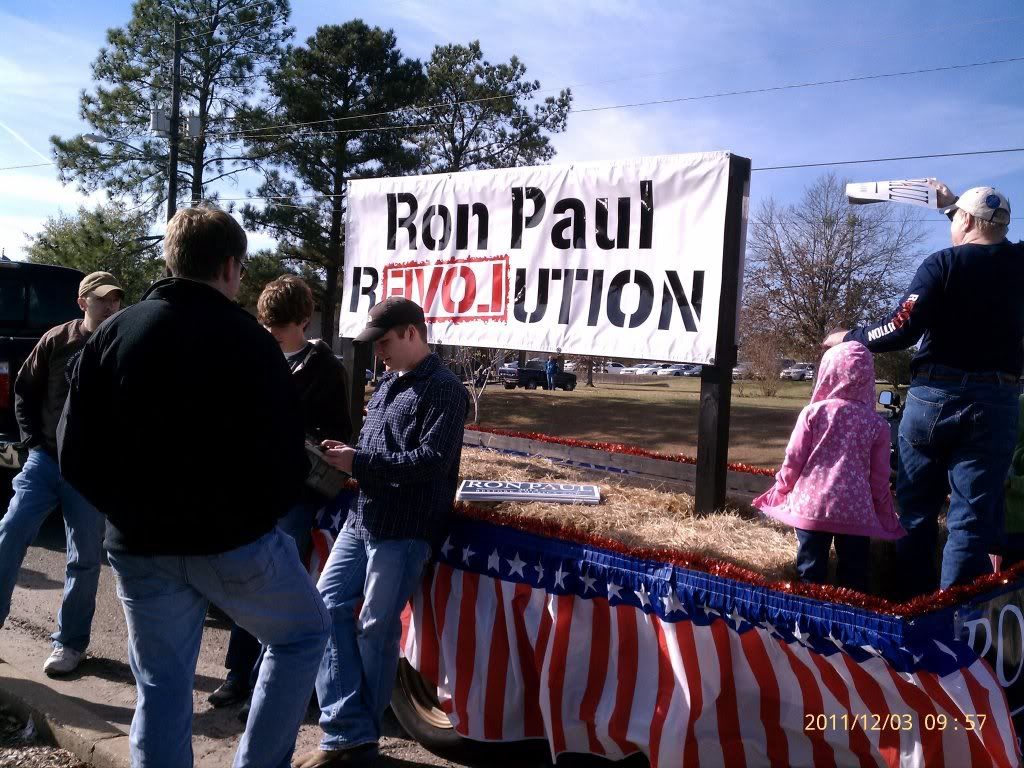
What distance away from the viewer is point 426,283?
505cm

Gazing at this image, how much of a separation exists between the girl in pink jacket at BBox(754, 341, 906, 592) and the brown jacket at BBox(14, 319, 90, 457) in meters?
3.43

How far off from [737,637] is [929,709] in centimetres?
55

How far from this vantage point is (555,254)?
438cm

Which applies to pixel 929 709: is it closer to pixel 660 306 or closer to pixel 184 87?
pixel 660 306

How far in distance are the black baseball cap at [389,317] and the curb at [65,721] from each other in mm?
1851

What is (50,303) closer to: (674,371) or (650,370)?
(650,370)

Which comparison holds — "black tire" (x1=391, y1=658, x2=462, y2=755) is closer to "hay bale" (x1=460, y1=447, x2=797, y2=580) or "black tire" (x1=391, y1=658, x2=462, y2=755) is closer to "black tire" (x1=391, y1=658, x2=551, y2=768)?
"black tire" (x1=391, y1=658, x2=551, y2=768)

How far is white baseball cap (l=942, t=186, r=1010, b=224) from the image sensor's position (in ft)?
10.1

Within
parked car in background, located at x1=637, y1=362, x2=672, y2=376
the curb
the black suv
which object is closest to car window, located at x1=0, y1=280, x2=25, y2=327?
the black suv

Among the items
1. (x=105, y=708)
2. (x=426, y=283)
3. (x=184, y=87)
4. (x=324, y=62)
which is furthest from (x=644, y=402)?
(x=105, y=708)

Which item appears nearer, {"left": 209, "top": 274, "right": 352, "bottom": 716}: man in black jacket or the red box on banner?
{"left": 209, "top": 274, "right": 352, "bottom": 716}: man in black jacket

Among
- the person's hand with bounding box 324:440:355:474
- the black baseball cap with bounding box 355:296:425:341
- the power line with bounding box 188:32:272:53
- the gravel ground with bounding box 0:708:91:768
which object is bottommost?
the gravel ground with bounding box 0:708:91:768

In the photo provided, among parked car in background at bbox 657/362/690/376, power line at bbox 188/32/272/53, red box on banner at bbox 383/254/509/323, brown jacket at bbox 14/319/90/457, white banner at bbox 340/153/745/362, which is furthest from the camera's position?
parked car in background at bbox 657/362/690/376

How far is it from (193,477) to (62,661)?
2418 millimetres
